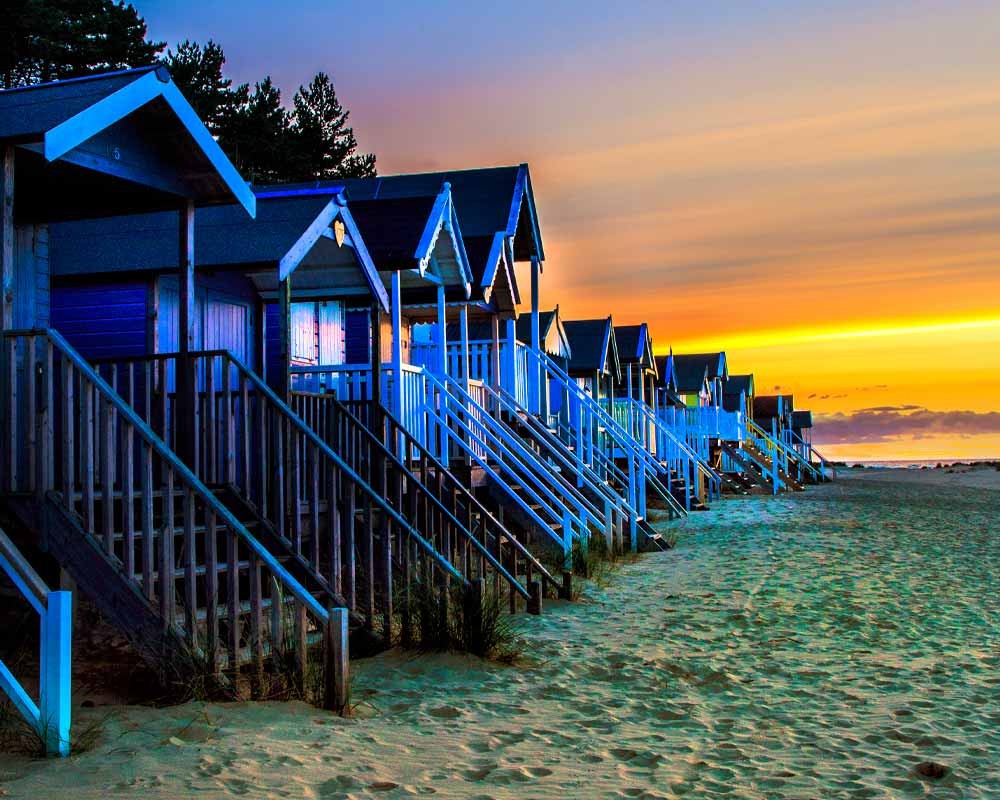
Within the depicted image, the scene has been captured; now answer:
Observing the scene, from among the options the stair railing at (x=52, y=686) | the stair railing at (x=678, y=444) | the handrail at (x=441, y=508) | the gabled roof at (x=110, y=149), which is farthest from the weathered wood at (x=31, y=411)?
the stair railing at (x=678, y=444)

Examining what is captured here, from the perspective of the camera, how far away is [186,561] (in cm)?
721

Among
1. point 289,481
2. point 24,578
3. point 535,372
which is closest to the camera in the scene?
point 24,578

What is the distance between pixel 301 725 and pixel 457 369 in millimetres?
15111

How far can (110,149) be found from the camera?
8414mm

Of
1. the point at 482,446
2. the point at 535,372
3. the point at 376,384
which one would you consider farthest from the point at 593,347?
the point at 376,384

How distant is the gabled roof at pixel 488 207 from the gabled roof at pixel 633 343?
15.2 m

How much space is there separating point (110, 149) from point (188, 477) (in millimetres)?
2911

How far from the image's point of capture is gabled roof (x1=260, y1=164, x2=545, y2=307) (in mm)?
19250

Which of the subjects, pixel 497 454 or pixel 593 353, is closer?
pixel 497 454

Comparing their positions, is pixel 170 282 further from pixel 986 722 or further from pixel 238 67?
pixel 238 67

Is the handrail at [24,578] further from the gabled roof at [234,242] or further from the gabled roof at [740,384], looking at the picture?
the gabled roof at [740,384]

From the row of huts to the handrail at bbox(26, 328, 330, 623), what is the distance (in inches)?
0.9

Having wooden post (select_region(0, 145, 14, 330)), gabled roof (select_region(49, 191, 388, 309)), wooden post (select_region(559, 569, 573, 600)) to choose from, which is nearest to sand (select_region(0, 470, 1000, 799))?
wooden post (select_region(559, 569, 573, 600))

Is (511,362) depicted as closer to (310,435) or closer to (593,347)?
(310,435)
